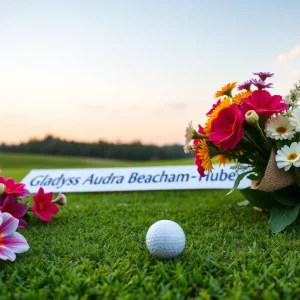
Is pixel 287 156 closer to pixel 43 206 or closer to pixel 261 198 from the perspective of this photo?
pixel 261 198

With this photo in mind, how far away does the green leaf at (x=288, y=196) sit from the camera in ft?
8.16

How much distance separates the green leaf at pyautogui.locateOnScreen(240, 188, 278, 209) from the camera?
265 cm

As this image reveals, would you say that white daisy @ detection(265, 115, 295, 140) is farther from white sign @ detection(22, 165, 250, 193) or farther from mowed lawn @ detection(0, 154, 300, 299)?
white sign @ detection(22, 165, 250, 193)

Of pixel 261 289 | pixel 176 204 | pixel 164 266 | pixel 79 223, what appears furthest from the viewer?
pixel 176 204

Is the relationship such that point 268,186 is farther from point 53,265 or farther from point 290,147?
point 53,265

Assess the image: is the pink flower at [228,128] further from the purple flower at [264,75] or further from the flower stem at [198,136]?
the purple flower at [264,75]

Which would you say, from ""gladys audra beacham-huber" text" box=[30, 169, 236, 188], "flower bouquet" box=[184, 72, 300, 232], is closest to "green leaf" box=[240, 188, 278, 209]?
"flower bouquet" box=[184, 72, 300, 232]

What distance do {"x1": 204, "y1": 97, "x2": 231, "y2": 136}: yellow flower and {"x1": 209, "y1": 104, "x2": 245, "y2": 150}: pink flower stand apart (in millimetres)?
53

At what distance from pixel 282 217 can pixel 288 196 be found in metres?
0.17

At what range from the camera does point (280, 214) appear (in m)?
2.45

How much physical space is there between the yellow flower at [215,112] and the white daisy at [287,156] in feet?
1.43

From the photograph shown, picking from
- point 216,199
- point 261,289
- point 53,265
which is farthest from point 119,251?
point 216,199

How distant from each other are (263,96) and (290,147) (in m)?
0.37

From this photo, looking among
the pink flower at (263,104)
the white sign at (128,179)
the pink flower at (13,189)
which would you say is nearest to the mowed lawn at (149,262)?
the pink flower at (13,189)
